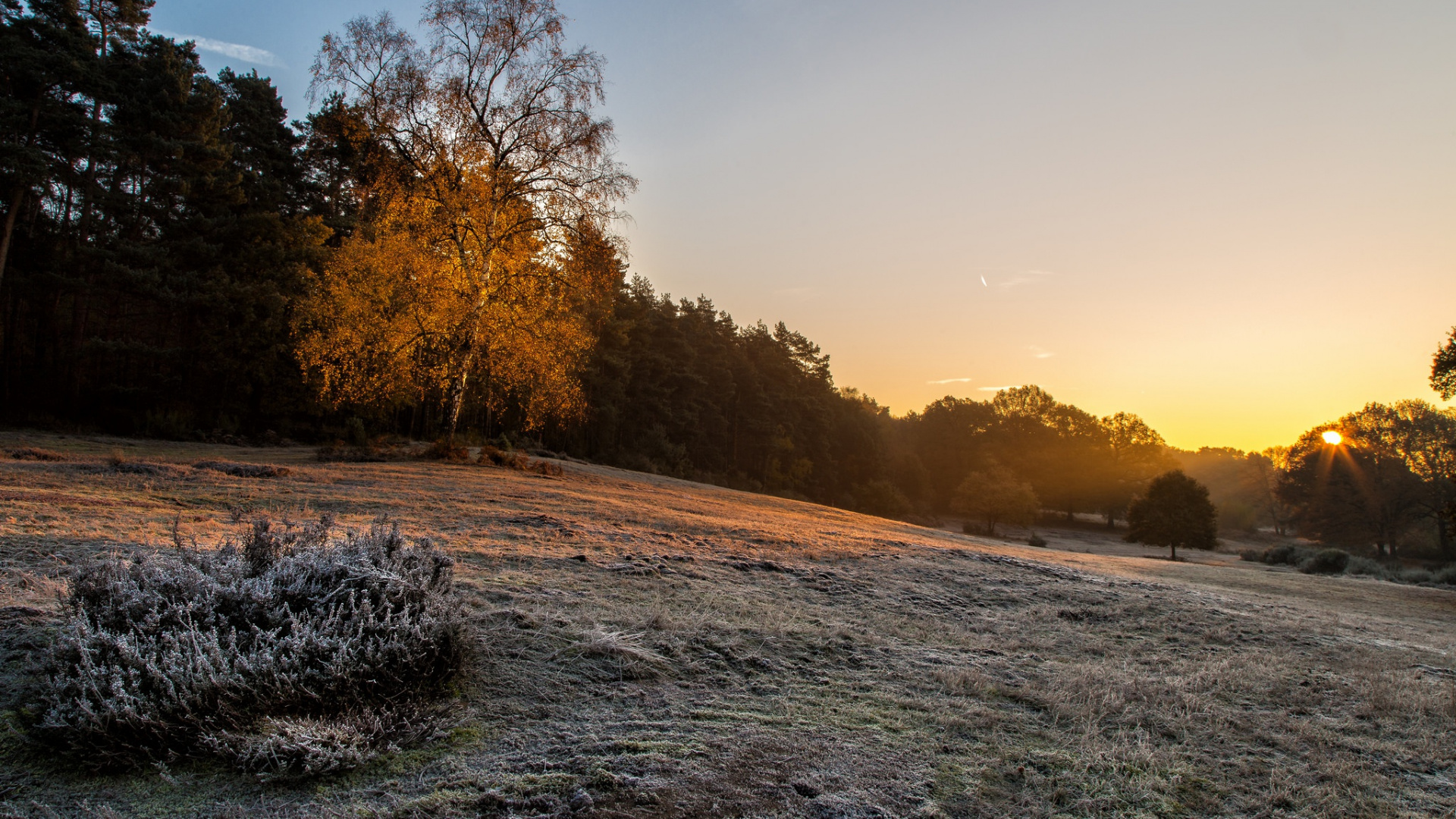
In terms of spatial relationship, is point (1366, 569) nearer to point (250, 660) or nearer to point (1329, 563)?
point (1329, 563)

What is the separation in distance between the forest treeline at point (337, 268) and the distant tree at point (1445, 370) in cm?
9

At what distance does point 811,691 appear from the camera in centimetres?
360

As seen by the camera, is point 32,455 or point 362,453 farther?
point 362,453

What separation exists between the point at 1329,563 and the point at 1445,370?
6.47 meters

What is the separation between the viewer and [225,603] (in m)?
3.08

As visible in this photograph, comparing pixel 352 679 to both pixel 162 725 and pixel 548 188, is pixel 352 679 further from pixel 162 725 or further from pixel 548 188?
pixel 548 188

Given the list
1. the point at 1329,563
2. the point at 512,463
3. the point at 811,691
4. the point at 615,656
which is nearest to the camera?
the point at 811,691

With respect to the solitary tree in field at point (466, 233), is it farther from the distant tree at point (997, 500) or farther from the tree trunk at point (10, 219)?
the distant tree at point (997, 500)

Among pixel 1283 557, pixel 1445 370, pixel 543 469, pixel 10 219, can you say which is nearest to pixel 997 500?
pixel 1283 557

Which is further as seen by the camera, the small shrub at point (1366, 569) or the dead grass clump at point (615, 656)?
the small shrub at point (1366, 569)

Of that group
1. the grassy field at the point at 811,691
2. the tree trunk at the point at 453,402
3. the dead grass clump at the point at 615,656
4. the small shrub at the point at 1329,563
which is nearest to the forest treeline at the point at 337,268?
the tree trunk at the point at 453,402

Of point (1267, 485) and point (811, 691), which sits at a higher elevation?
point (1267, 485)

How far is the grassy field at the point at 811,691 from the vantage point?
2.43 meters

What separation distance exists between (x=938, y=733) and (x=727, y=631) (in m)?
1.64
